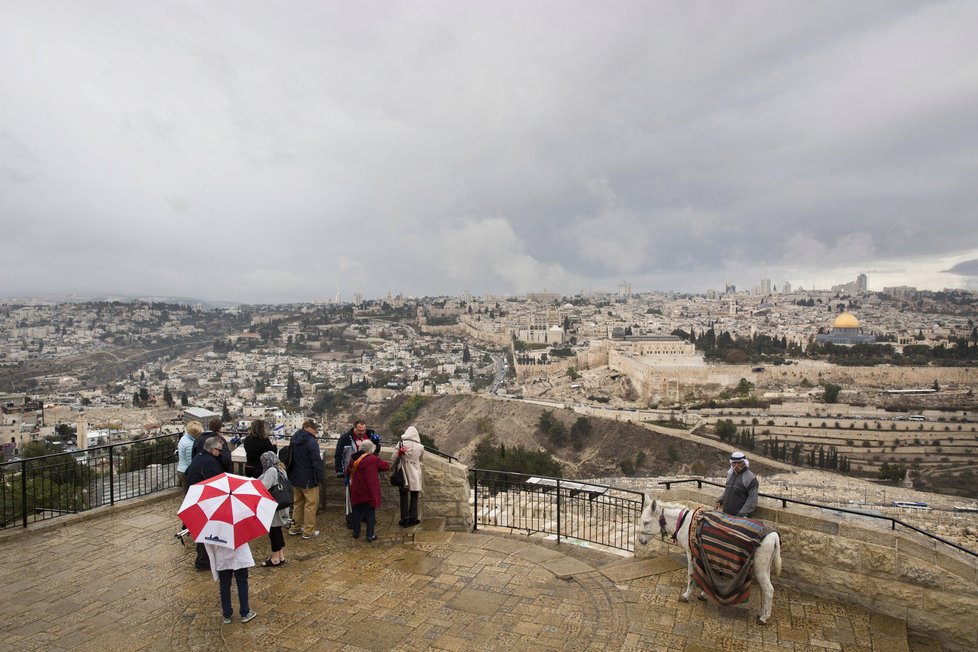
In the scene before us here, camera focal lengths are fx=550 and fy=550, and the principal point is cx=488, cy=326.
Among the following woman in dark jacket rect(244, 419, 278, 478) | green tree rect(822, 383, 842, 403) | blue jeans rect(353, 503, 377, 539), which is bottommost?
green tree rect(822, 383, 842, 403)

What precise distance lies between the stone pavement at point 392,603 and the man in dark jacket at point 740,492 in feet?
2.00

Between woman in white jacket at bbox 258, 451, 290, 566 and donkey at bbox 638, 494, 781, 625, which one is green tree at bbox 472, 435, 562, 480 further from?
woman in white jacket at bbox 258, 451, 290, 566

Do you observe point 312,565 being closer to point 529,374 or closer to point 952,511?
point 952,511

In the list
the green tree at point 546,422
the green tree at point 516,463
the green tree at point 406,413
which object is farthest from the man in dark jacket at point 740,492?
the green tree at point 406,413

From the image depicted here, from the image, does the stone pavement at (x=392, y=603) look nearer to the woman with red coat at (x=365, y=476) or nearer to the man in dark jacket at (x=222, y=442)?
the woman with red coat at (x=365, y=476)

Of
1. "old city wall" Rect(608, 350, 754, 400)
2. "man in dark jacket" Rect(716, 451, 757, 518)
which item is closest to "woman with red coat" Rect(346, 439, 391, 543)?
"man in dark jacket" Rect(716, 451, 757, 518)

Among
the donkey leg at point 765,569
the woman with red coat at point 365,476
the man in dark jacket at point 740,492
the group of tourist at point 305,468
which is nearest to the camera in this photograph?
the donkey leg at point 765,569

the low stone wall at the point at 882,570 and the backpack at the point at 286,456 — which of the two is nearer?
the low stone wall at the point at 882,570

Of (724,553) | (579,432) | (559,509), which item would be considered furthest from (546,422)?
(724,553)

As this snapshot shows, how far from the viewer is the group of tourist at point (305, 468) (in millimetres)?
4289

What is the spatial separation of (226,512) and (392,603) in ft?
4.44

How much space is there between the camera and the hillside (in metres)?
36.2

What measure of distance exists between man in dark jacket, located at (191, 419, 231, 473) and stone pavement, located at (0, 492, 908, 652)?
0.84 metres

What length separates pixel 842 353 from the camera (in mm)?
58656
